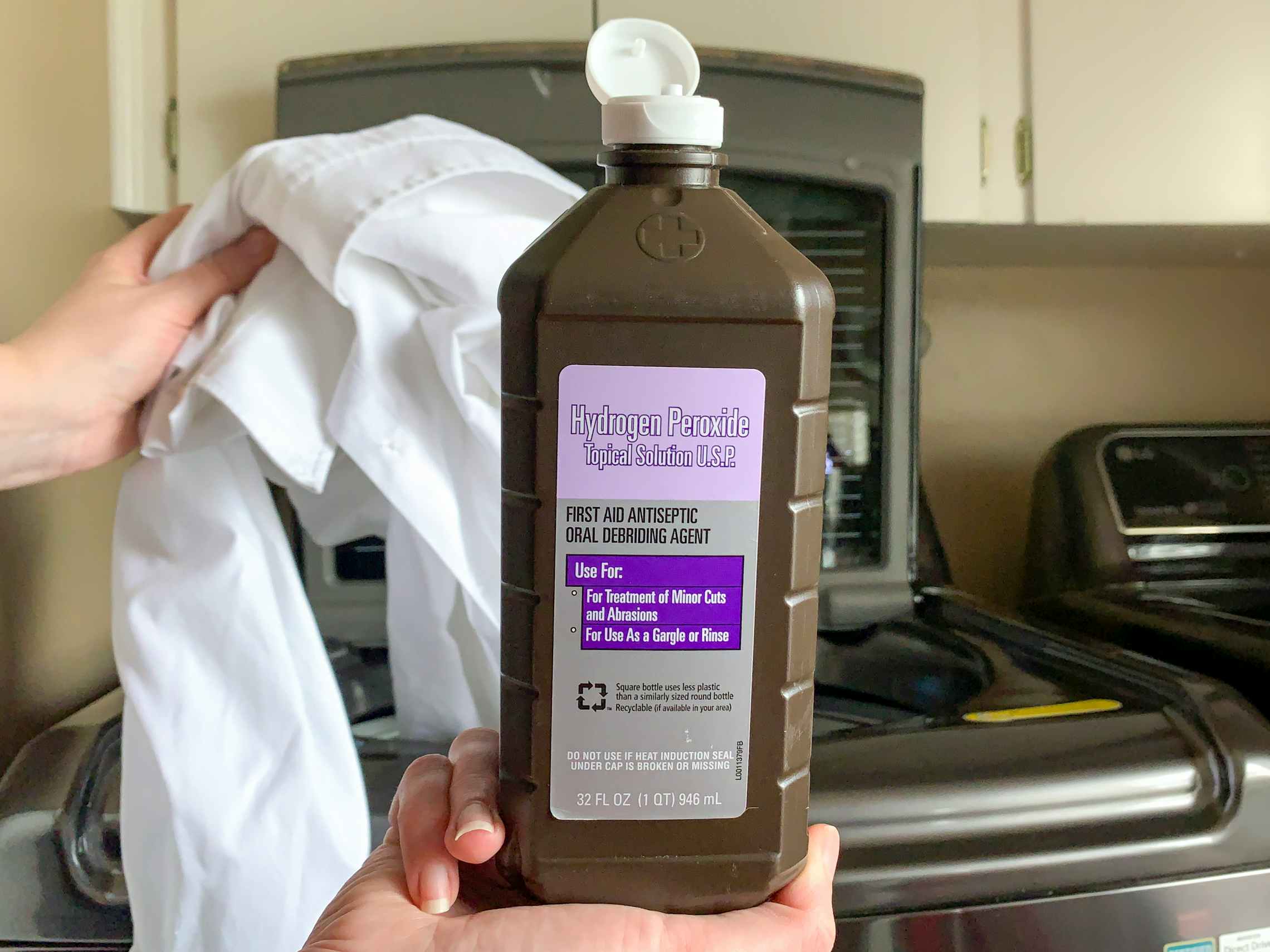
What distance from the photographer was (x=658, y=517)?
384 millimetres

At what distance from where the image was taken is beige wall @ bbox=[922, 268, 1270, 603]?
1.42m

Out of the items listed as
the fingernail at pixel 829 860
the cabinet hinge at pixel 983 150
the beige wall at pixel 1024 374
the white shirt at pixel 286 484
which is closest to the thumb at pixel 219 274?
the white shirt at pixel 286 484

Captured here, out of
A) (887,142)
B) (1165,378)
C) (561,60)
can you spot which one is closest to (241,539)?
(561,60)

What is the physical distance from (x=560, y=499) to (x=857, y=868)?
0.32 m

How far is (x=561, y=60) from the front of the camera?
2.98 ft

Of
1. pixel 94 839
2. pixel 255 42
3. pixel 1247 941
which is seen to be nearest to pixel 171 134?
pixel 255 42

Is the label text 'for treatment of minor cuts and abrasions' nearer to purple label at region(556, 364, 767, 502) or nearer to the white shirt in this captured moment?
purple label at region(556, 364, 767, 502)

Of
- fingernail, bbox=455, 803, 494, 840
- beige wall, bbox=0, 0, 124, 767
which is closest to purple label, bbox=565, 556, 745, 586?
fingernail, bbox=455, 803, 494, 840

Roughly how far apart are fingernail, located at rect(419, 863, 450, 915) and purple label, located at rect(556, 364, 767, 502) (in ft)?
0.57

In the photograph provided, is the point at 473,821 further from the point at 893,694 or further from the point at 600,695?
the point at 893,694

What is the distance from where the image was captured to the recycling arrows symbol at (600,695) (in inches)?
15.5

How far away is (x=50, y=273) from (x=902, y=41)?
2.70 feet

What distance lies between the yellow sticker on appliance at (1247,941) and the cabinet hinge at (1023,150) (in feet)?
2.42

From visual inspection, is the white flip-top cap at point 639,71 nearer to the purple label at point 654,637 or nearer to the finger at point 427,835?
the purple label at point 654,637
